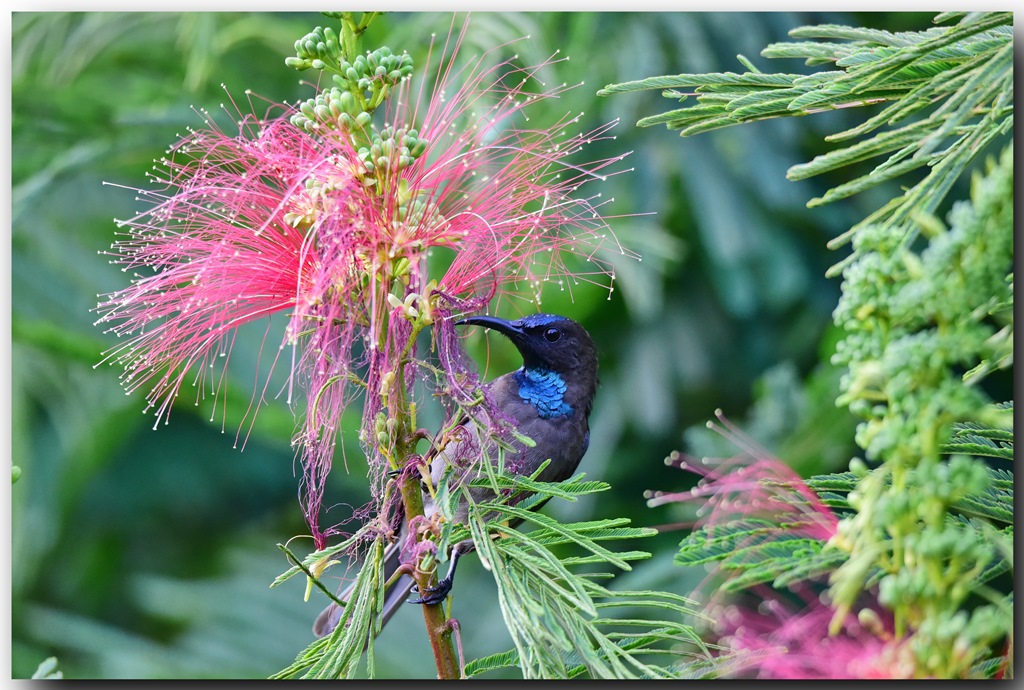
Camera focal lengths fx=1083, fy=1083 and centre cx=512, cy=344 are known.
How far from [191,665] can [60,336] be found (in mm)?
1006

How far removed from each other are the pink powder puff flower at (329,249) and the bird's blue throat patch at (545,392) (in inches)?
19.6

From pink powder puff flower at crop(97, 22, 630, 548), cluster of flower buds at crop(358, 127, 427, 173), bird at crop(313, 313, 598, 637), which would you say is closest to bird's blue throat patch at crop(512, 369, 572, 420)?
bird at crop(313, 313, 598, 637)

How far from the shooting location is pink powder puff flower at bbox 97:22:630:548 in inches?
53.2

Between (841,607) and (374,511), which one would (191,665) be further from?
(841,607)

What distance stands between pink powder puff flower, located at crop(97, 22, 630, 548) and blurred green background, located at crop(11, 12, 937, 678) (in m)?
1.10

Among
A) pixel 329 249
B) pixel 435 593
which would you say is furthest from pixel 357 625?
pixel 329 249

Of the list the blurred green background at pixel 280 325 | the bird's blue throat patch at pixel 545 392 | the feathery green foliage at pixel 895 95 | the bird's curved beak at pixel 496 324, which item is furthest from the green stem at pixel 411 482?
the blurred green background at pixel 280 325

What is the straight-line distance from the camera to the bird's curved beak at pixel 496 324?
159 cm

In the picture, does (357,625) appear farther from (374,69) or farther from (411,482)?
(374,69)

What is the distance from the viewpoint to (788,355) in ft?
11.4

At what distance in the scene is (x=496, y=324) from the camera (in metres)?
1.76

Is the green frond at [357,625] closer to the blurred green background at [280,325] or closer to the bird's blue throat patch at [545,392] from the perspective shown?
the bird's blue throat patch at [545,392]

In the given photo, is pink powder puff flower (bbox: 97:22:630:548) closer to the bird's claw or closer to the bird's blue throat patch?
the bird's claw

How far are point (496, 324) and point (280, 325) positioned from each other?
1.61 m
